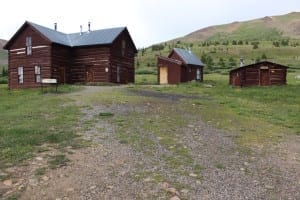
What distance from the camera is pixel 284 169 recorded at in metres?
9.18

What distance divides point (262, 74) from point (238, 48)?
1913 inches

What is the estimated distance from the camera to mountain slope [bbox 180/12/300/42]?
14200 centimetres

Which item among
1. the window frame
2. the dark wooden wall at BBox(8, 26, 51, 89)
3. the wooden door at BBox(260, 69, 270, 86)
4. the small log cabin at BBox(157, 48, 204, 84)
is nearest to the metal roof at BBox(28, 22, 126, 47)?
the dark wooden wall at BBox(8, 26, 51, 89)

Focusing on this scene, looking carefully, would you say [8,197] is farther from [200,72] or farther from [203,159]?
[200,72]

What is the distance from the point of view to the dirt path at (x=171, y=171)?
24.7 ft

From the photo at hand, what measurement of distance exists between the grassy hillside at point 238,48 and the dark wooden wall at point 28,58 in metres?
22.8

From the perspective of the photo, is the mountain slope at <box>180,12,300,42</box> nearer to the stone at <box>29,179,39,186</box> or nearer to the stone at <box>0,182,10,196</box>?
the stone at <box>29,179,39,186</box>

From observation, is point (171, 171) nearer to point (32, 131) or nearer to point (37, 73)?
point (32, 131)

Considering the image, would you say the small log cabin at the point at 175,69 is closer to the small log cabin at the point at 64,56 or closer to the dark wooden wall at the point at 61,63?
the small log cabin at the point at 64,56

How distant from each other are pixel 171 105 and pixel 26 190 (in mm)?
12009

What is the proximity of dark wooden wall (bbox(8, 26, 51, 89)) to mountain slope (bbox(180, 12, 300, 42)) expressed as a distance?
4089 inches

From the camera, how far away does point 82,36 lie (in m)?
41.2

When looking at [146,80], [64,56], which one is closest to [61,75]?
[64,56]

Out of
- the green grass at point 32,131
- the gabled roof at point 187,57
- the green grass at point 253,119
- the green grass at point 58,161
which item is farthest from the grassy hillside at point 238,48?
the green grass at point 58,161
